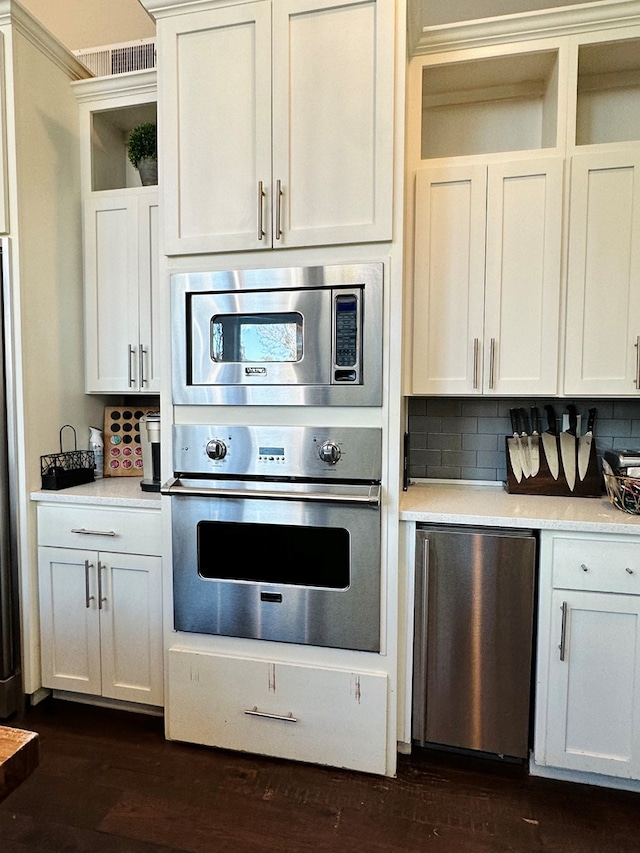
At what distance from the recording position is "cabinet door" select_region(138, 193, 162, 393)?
2283mm

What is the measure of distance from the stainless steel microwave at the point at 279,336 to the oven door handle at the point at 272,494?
0.30 m

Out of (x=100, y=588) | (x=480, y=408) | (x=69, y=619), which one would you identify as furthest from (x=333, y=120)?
(x=69, y=619)

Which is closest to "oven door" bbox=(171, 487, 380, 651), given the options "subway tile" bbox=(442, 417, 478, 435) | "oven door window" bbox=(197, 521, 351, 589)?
"oven door window" bbox=(197, 521, 351, 589)

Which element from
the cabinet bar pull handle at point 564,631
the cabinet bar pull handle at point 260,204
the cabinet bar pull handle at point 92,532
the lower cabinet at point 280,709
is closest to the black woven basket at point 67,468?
the cabinet bar pull handle at point 92,532

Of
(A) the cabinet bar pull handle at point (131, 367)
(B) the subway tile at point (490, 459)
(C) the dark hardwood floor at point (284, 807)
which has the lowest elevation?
(C) the dark hardwood floor at point (284, 807)

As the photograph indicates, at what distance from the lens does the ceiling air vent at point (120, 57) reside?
2361mm

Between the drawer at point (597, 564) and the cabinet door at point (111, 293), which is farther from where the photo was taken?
the cabinet door at point (111, 293)

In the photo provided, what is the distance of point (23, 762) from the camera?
0.65 m

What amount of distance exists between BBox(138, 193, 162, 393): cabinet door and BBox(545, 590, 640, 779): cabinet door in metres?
1.90

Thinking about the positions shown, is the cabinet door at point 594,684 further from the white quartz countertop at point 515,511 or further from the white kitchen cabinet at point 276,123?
the white kitchen cabinet at point 276,123

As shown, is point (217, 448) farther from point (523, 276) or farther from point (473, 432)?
point (523, 276)

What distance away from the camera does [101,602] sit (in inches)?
80.9

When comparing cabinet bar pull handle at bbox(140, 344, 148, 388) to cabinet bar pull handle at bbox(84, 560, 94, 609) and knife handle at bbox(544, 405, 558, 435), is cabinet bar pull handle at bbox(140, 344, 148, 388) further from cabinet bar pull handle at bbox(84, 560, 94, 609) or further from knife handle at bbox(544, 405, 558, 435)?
knife handle at bbox(544, 405, 558, 435)

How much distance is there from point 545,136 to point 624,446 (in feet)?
4.44
